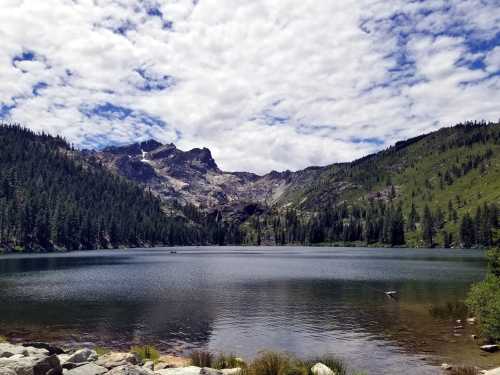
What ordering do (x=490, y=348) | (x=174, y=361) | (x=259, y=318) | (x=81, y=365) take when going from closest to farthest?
(x=81, y=365) → (x=174, y=361) → (x=490, y=348) → (x=259, y=318)

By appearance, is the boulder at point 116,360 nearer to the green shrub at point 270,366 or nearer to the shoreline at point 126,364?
the shoreline at point 126,364

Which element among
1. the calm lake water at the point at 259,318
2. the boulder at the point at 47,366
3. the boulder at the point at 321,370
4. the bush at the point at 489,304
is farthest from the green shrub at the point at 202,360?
the bush at the point at 489,304

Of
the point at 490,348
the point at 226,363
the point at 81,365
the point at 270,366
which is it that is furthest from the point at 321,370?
the point at 490,348

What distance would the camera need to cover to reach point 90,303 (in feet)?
212

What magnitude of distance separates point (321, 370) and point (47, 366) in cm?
1696

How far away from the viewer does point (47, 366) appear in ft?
69.3

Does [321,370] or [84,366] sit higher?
[84,366]

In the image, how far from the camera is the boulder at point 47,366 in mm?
20516

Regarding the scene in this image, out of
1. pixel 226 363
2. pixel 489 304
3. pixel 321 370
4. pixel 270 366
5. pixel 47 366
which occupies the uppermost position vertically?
pixel 489 304

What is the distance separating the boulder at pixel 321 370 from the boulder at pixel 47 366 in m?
15.5

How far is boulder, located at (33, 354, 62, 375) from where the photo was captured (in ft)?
67.3

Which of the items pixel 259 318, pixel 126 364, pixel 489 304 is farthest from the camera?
pixel 259 318

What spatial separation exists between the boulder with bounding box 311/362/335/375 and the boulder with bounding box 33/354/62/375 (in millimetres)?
15481

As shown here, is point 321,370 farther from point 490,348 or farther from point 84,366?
point 490,348
